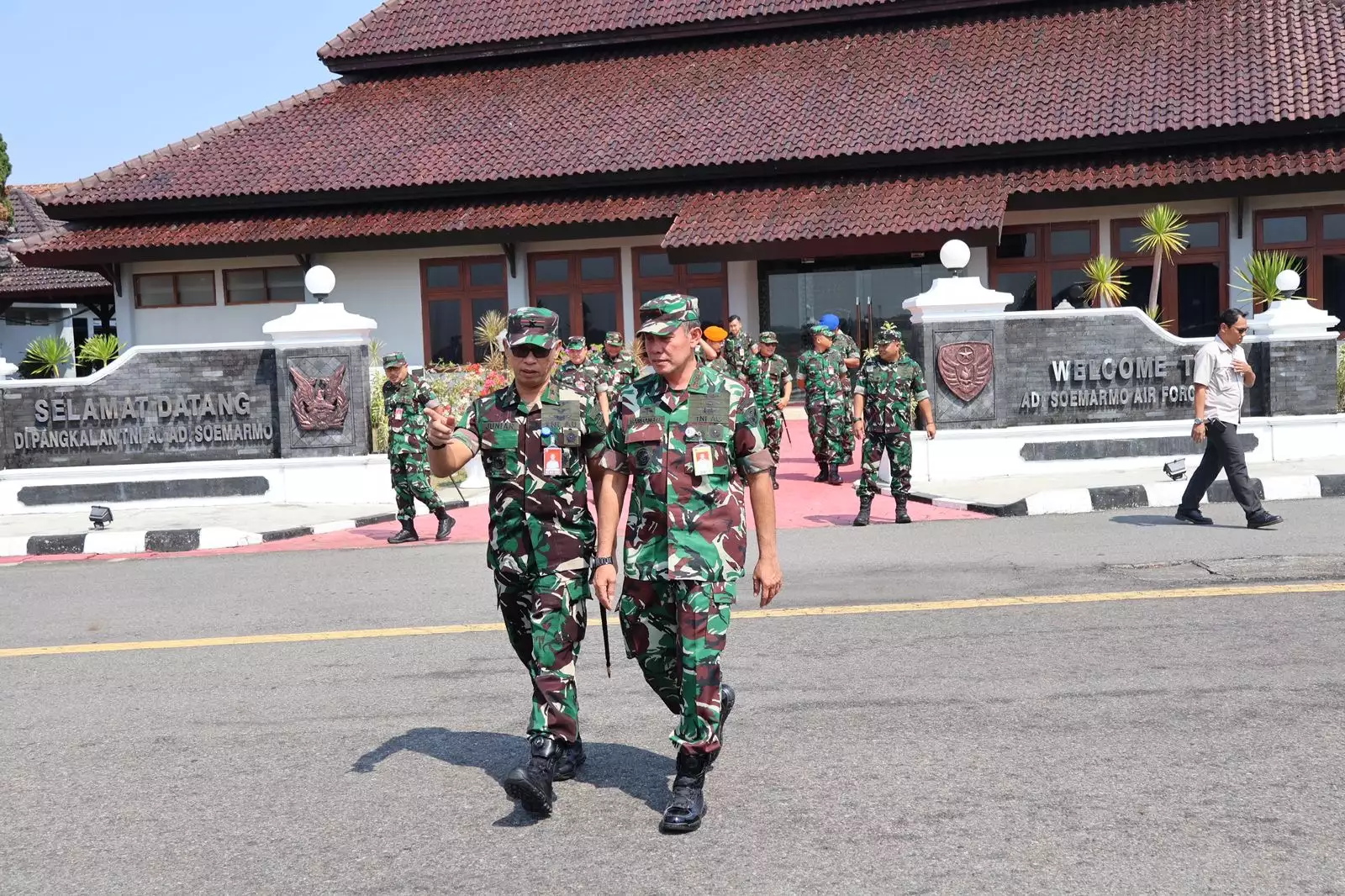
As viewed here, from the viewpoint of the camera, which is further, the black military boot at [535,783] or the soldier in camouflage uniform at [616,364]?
the soldier in camouflage uniform at [616,364]

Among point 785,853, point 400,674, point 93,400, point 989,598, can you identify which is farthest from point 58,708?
point 93,400

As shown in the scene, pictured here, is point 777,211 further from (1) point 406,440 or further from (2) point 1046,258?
(1) point 406,440

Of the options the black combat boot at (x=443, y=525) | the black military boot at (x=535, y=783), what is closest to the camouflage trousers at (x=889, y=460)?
the black combat boot at (x=443, y=525)

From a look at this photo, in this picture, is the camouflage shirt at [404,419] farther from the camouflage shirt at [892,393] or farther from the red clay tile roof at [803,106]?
the red clay tile roof at [803,106]

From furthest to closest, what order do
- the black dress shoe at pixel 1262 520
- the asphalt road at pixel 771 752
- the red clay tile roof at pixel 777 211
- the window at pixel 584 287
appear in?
1. the window at pixel 584 287
2. the red clay tile roof at pixel 777 211
3. the black dress shoe at pixel 1262 520
4. the asphalt road at pixel 771 752

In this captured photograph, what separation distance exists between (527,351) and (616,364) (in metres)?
11.1

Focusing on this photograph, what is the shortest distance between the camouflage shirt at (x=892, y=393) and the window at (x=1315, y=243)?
12.8 metres

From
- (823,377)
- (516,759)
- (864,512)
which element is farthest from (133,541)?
(516,759)

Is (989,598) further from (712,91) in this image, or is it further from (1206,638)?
(712,91)

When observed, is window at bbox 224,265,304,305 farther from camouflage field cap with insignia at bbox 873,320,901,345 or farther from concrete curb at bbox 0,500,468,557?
camouflage field cap with insignia at bbox 873,320,901,345

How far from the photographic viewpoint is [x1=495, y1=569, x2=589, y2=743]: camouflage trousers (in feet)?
16.3

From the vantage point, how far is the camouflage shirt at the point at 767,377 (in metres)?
15.1

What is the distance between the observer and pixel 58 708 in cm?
648

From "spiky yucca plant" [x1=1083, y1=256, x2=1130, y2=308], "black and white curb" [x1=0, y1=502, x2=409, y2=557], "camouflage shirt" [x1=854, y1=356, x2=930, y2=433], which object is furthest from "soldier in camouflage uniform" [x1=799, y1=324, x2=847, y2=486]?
"spiky yucca plant" [x1=1083, y1=256, x2=1130, y2=308]
